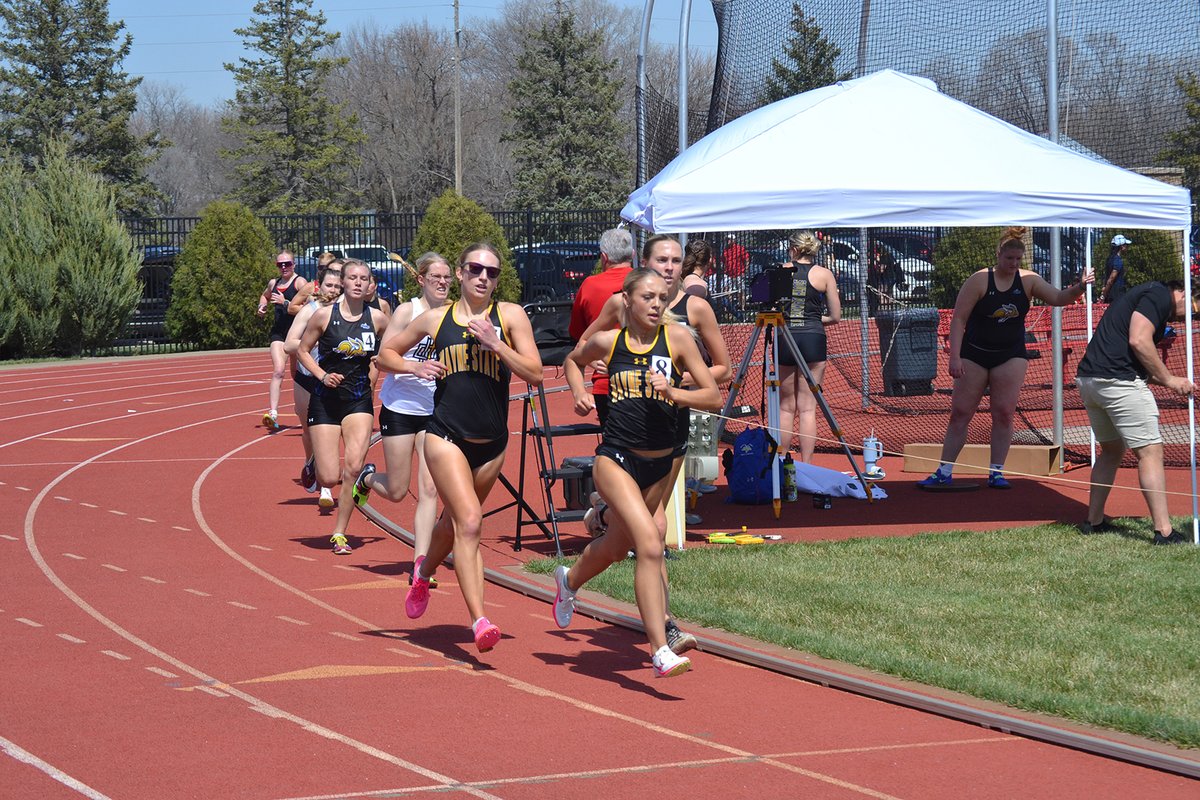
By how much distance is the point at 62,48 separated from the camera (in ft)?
164

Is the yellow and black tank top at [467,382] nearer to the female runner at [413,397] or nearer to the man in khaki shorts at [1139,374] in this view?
the female runner at [413,397]

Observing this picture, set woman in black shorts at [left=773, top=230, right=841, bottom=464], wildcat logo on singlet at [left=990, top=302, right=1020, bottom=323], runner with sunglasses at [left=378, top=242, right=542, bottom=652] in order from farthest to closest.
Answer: woman in black shorts at [left=773, top=230, right=841, bottom=464]
wildcat logo on singlet at [left=990, top=302, right=1020, bottom=323]
runner with sunglasses at [left=378, top=242, right=542, bottom=652]

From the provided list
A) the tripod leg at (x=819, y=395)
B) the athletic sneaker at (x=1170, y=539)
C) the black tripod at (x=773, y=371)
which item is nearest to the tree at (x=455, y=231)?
the tripod leg at (x=819, y=395)

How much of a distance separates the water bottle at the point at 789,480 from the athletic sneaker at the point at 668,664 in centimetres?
470

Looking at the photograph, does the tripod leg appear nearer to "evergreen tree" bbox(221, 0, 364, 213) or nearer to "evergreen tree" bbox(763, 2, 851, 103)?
"evergreen tree" bbox(763, 2, 851, 103)

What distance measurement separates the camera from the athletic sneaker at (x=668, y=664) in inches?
245

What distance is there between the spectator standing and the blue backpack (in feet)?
7.43

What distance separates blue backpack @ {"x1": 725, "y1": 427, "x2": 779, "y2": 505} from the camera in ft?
35.8

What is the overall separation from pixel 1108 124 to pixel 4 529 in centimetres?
1099

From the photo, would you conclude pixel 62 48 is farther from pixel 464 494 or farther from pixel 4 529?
pixel 464 494

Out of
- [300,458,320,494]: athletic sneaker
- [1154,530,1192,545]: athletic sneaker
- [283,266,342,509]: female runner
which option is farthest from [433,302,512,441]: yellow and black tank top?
[300,458,320,494]: athletic sneaker

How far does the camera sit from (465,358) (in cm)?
697

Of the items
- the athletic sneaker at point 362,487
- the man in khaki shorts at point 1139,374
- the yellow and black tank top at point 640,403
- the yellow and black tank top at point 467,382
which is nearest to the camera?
the yellow and black tank top at point 640,403

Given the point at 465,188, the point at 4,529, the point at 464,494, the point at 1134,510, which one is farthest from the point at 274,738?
the point at 465,188
